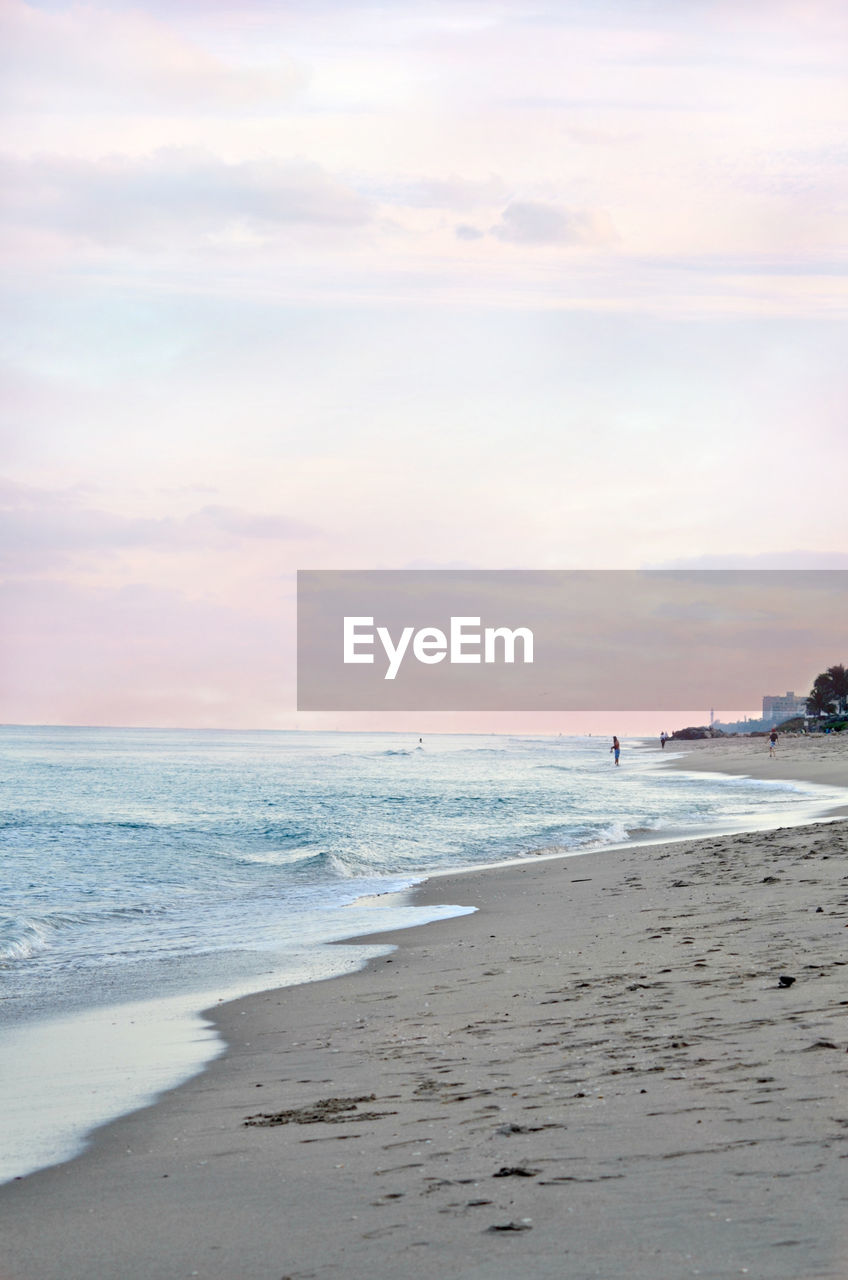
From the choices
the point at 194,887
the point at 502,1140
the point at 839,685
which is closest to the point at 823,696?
the point at 839,685

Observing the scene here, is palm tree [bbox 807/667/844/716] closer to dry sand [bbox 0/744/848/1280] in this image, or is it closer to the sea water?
the sea water

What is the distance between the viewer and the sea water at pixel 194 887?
7.39m

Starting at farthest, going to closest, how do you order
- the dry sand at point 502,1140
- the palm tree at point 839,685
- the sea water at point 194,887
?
the palm tree at point 839,685, the sea water at point 194,887, the dry sand at point 502,1140

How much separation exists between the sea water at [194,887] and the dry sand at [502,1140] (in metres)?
0.73

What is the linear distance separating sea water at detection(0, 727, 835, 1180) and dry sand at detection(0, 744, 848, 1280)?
73cm

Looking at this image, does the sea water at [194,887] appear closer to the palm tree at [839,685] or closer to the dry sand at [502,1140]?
the dry sand at [502,1140]

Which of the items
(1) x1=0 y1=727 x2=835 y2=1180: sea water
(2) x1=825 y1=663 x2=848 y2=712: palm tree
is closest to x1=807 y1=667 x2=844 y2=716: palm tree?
(2) x1=825 y1=663 x2=848 y2=712: palm tree

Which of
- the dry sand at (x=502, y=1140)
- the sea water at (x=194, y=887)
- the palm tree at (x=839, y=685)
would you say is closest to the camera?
the dry sand at (x=502, y=1140)

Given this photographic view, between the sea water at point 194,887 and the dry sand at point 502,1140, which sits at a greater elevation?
the dry sand at point 502,1140

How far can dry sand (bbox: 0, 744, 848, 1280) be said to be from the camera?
3691 millimetres

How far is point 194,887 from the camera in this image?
740 inches

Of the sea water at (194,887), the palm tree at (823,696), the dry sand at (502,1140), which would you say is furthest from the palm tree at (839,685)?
the dry sand at (502,1140)

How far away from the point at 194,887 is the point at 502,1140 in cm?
1493

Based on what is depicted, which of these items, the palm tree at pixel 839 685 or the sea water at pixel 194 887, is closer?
the sea water at pixel 194 887
